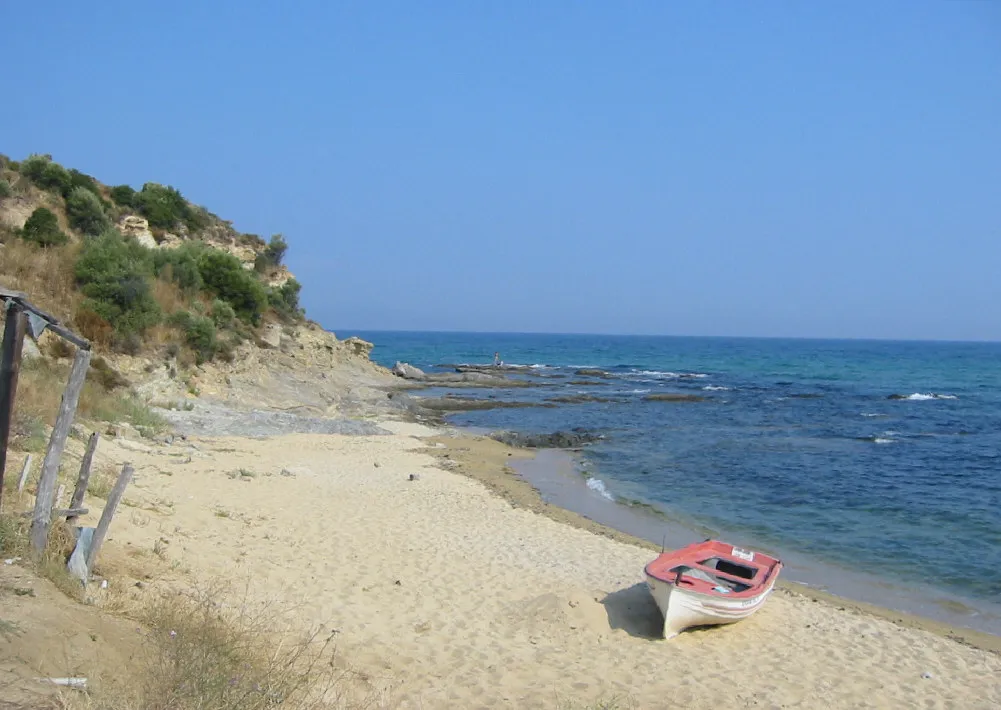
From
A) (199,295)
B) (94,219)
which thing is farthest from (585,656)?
(94,219)

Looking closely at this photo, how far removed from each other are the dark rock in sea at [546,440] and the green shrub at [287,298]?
1363 cm

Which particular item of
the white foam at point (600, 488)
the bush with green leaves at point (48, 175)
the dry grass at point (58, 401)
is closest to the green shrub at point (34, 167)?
the bush with green leaves at point (48, 175)

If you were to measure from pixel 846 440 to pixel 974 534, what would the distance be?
1410 centimetres

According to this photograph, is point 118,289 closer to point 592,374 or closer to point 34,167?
point 34,167

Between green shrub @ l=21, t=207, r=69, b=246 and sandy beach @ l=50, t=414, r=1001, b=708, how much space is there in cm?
1350

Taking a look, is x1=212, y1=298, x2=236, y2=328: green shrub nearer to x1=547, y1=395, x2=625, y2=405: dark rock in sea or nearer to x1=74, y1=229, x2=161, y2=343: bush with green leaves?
x1=74, y1=229, x2=161, y2=343: bush with green leaves

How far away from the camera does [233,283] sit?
30.1 meters

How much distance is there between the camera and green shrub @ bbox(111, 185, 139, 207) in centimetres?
3372

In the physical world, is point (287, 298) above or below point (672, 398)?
above

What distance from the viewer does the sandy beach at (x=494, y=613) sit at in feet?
26.3

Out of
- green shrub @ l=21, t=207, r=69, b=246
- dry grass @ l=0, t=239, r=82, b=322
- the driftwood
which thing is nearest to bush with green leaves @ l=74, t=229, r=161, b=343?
dry grass @ l=0, t=239, r=82, b=322

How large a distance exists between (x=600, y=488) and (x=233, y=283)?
17.8 meters

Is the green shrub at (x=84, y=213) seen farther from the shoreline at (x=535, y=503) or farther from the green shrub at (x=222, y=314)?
A: the shoreline at (x=535, y=503)

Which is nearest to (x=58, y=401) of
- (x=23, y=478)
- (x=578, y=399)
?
(x=23, y=478)
